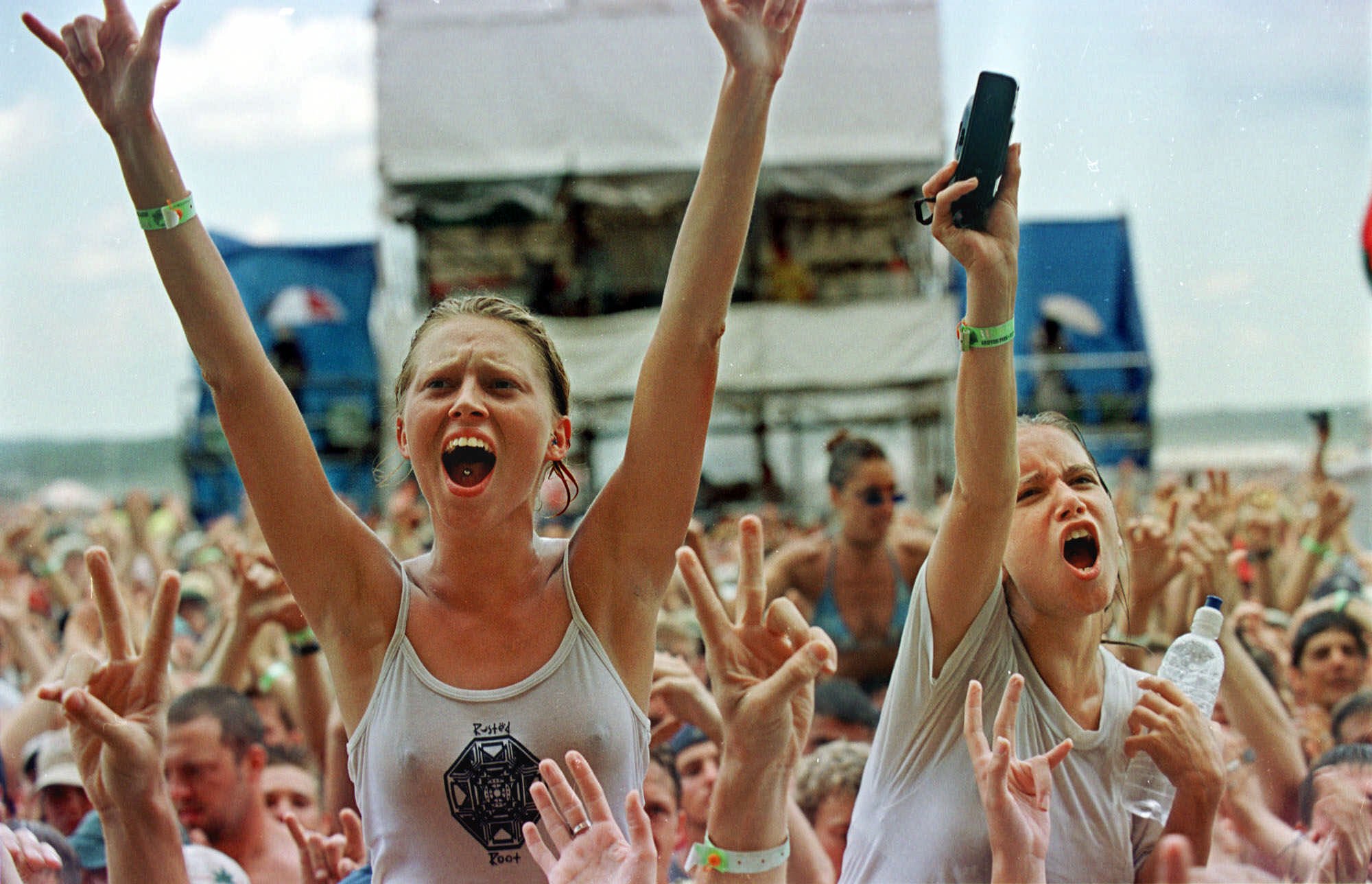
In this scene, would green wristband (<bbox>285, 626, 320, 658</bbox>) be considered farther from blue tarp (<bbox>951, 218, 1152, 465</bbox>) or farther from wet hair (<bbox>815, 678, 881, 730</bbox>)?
blue tarp (<bbox>951, 218, 1152, 465</bbox>)

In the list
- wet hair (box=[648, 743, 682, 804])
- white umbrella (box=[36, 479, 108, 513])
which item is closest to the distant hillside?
white umbrella (box=[36, 479, 108, 513])

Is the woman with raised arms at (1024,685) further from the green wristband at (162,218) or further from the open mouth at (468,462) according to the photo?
the green wristband at (162,218)

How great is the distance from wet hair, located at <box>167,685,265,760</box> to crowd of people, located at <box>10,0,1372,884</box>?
0.73ft

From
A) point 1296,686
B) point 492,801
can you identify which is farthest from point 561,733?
point 1296,686

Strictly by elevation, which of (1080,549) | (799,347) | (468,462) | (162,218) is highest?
(162,218)

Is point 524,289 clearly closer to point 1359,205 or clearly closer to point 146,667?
point 146,667

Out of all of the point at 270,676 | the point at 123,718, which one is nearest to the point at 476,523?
the point at 123,718

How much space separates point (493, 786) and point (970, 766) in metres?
0.77

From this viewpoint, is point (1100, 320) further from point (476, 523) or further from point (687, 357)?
point (476, 523)

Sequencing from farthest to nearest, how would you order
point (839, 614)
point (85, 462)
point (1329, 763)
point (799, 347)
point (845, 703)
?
point (85, 462), point (839, 614), point (845, 703), point (799, 347), point (1329, 763)

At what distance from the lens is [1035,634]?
195 cm

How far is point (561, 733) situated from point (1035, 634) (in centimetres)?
79

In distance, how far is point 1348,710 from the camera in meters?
2.86

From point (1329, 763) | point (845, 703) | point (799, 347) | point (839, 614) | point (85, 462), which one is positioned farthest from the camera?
point (85, 462)
